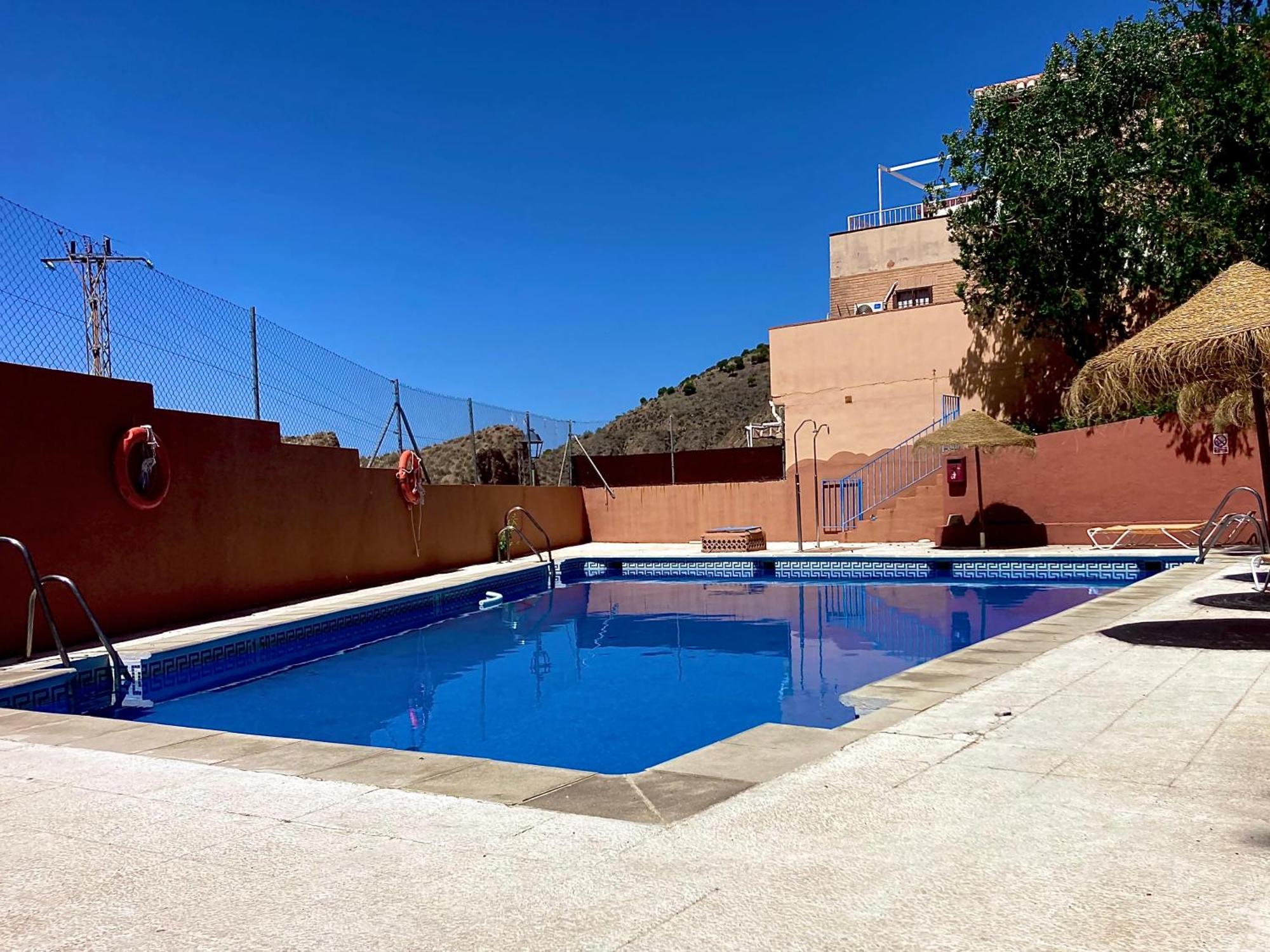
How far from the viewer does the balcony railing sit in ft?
78.2

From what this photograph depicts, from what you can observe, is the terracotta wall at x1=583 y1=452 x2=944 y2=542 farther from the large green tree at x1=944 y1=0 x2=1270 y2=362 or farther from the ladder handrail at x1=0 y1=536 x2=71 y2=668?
the ladder handrail at x1=0 y1=536 x2=71 y2=668

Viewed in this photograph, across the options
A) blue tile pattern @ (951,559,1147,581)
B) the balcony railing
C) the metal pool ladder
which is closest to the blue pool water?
the metal pool ladder

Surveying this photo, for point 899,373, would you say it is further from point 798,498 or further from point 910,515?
point 798,498

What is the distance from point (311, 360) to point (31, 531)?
4.34 m

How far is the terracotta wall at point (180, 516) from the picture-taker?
26.4ft

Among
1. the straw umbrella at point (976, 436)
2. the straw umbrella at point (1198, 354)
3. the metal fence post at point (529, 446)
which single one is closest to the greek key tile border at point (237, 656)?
the metal fence post at point (529, 446)

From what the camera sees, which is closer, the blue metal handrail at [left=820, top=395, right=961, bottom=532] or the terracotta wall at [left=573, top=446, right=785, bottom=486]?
the blue metal handrail at [left=820, top=395, right=961, bottom=532]

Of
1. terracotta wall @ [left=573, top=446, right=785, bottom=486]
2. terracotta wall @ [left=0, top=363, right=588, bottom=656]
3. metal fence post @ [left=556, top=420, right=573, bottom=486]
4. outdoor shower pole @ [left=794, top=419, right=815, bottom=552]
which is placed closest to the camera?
terracotta wall @ [left=0, top=363, right=588, bottom=656]

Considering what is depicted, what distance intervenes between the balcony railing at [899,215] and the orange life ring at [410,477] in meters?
15.1

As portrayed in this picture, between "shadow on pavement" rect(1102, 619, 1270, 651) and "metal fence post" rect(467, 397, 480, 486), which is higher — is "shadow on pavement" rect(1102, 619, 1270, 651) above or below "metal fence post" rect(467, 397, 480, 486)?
below

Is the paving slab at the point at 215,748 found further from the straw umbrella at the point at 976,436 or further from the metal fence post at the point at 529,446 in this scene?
the metal fence post at the point at 529,446

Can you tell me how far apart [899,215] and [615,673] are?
19962 millimetres

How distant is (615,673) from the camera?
316 inches

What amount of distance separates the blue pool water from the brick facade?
12646 mm
